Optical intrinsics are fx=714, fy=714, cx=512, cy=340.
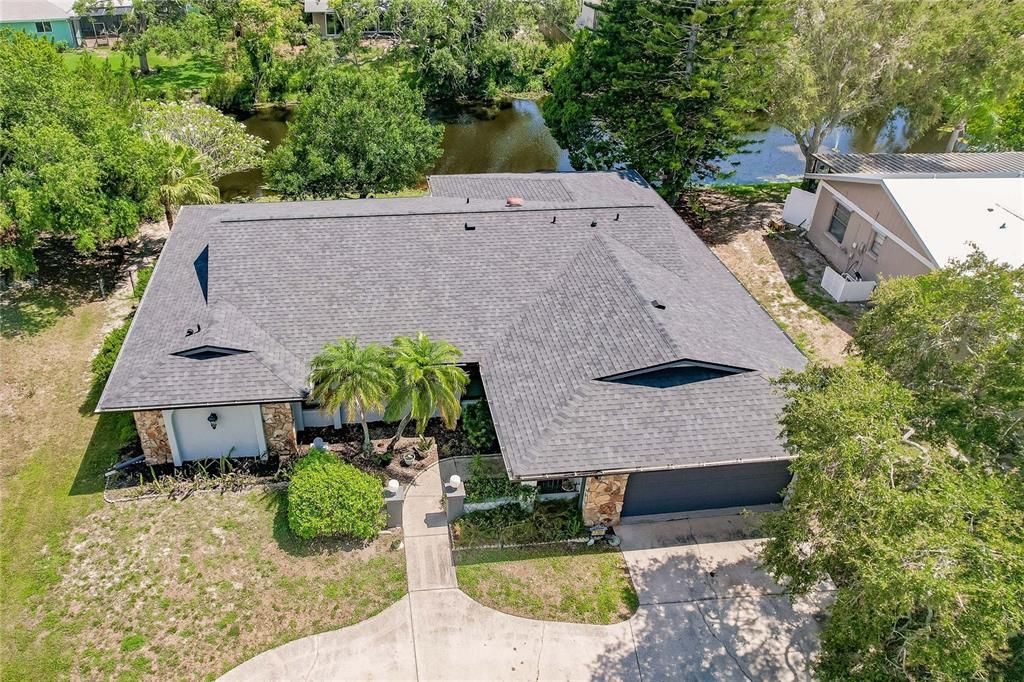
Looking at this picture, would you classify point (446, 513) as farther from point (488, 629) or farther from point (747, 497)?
point (747, 497)

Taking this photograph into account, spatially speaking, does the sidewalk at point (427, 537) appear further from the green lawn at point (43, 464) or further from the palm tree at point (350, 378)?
the green lawn at point (43, 464)

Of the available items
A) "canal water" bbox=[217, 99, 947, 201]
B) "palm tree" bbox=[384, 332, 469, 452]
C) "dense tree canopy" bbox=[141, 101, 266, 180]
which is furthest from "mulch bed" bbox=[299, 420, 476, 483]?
"canal water" bbox=[217, 99, 947, 201]

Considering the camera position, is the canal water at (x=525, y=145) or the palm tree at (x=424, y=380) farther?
the canal water at (x=525, y=145)

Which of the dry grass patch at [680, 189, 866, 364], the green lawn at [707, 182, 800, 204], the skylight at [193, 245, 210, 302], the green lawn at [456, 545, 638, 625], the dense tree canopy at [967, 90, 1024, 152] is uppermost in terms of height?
the dense tree canopy at [967, 90, 1024, 152]

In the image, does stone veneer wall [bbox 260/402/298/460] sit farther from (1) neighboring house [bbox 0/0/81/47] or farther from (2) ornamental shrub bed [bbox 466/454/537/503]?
(1) neighboring house [bbox 0/0/81/47]

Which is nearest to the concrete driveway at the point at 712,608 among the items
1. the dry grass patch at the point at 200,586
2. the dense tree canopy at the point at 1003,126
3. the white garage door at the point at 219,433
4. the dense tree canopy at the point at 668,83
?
the dry grass patch at the point at 200,586
